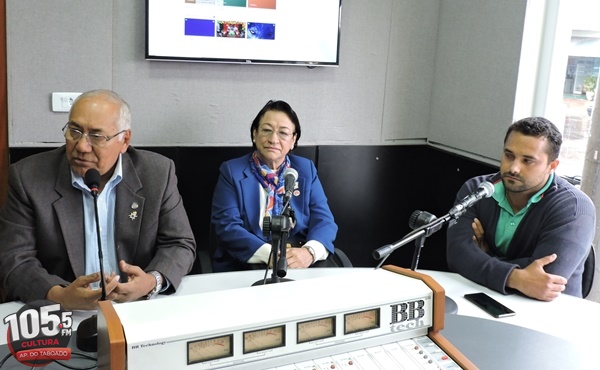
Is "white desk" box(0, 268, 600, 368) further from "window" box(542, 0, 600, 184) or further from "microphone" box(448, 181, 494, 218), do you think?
"window" box(542, 0, 600, 184)

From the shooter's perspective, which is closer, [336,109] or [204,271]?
[204,271]

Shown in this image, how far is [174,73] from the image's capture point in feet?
10.3

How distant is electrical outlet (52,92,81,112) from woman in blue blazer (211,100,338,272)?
868 millimetres

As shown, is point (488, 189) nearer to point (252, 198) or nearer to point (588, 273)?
point (588, 273)

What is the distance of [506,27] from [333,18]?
2.98ft

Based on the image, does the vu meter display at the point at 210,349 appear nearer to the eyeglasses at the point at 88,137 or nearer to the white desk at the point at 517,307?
the white desk at the point at 517,307

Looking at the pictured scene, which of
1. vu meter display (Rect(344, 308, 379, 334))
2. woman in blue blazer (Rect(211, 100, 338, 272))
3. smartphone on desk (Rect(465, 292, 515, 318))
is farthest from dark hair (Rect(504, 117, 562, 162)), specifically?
vu meter display (Rect(344, 308, 379, 334))

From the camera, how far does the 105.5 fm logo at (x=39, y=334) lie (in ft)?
4.08

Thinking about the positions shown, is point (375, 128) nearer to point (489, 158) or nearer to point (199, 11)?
point (489, 158)

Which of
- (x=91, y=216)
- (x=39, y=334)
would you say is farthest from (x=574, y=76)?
(x=39, y=334)

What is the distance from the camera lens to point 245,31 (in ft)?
10.4

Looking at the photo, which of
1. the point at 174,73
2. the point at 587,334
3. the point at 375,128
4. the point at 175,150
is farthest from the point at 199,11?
the point at 587,334

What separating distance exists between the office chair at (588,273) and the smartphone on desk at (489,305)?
19.2 inches

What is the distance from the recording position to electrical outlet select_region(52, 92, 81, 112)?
2.93m
